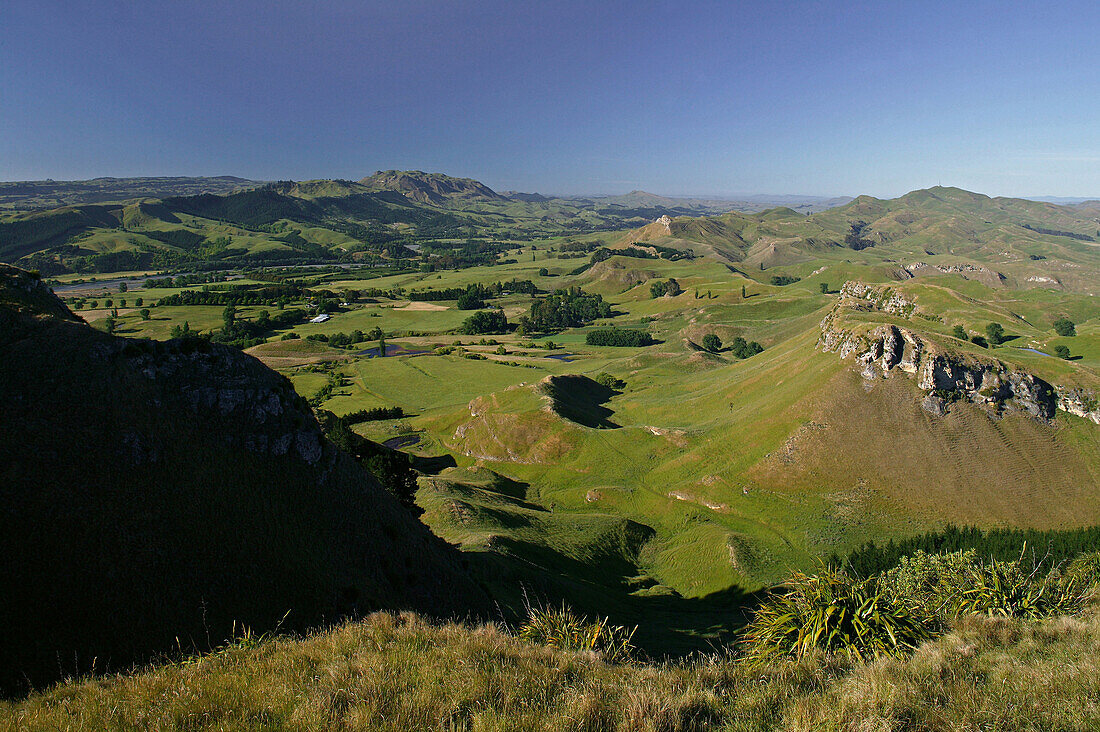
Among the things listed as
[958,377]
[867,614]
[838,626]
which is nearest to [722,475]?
[958,377]

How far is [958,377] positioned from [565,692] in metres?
86.8

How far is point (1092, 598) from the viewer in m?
18.3

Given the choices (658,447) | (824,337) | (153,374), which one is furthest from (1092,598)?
(824,337)

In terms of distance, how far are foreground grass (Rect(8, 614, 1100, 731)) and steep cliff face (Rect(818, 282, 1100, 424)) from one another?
73948 mm

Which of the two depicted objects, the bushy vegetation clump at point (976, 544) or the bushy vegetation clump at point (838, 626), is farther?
the bushy vegetation clump at point (976, 544)

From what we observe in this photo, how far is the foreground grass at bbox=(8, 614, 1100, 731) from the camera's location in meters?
9.33

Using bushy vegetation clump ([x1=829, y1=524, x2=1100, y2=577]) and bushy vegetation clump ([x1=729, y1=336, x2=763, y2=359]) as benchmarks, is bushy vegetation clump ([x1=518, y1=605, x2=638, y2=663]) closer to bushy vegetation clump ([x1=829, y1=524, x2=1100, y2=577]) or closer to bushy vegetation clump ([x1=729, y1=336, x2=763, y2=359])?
bushy vegetation clump ([x1=829, y1=524, x2=1100, y2=577])

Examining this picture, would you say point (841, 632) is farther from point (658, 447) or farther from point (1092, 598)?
point (658, 447)

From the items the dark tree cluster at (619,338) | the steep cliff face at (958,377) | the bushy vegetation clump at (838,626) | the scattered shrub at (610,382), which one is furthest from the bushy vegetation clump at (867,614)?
the dark tree cluster at (619,338)

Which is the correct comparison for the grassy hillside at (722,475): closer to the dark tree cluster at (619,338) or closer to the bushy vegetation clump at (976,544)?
the bushy vegetation clump at (976,544)

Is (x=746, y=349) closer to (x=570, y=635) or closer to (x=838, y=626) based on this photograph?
(x=838, y=626)

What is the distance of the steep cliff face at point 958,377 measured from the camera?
70.8 metres

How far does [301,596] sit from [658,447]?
67426 millimetres

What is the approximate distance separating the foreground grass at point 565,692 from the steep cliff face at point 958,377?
7395cm
